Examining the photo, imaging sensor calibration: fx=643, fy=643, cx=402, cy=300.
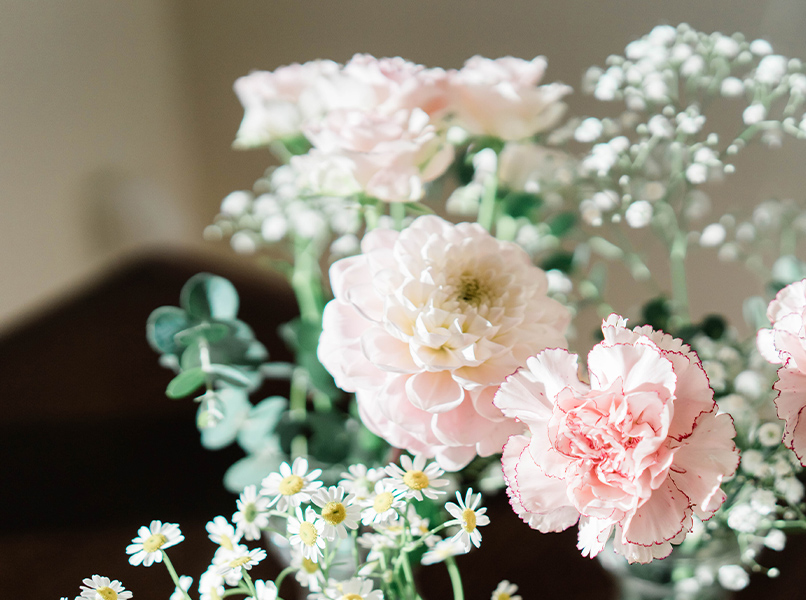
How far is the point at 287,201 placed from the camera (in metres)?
0.44

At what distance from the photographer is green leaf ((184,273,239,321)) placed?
1.19ft

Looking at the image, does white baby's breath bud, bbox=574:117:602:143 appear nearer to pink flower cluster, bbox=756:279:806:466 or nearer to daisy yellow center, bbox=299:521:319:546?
pink flower cluster, bbox=756:279:806:466

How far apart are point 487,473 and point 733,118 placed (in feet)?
1.41

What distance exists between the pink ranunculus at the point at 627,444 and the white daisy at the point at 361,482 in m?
0.06

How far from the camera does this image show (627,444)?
0.22 meters

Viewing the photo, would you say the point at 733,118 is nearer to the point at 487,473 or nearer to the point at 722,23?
the point at 722,23

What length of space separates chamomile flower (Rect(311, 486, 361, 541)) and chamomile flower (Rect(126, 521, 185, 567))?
Answer: 0.06 m

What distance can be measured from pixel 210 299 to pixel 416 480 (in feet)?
0.59

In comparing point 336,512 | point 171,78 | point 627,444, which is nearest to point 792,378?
point 627,444

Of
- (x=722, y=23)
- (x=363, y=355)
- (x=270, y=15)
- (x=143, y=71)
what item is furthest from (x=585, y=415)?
(x=143, y=71)

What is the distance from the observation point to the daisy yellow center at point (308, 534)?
23 cm

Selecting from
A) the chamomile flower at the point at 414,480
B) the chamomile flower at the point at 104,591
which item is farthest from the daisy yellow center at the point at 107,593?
the chamomile flower at the point at 414,480

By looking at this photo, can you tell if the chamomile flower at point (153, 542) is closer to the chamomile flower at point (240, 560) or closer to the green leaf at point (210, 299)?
the chamomile flower at point (240, 560)

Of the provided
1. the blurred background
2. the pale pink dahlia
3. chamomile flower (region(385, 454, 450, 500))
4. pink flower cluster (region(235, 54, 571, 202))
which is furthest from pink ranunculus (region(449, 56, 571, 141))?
the blurred background
